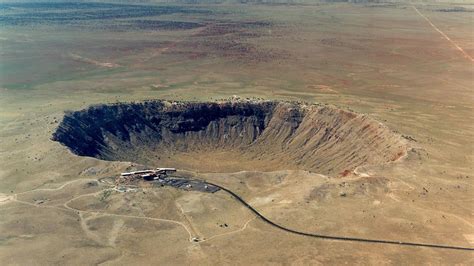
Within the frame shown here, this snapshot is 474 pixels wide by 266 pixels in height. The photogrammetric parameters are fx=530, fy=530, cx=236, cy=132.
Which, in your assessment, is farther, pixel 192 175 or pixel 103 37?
pixel 103 37

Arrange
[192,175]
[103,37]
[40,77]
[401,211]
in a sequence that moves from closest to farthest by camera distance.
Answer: [401,211]
[192,175]
[40,77]
[103,37]

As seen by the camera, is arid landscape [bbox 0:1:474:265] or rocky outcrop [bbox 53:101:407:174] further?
A: rocky outcrop [bbox 53:101:407:174]

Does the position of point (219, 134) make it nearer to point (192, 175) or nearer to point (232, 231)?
point (192, 175)

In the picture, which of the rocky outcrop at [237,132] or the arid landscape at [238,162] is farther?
the rocky outcrop at [237,132]

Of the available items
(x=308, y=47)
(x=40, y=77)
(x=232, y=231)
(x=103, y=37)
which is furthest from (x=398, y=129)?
(x=103, y=37)

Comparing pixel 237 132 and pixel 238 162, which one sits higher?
pixel 237 132

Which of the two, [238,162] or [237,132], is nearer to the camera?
[238,162]

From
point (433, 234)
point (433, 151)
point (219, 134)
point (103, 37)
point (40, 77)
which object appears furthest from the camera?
point (103, 37)

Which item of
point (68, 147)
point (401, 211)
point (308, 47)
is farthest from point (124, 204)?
point (308, 47)
